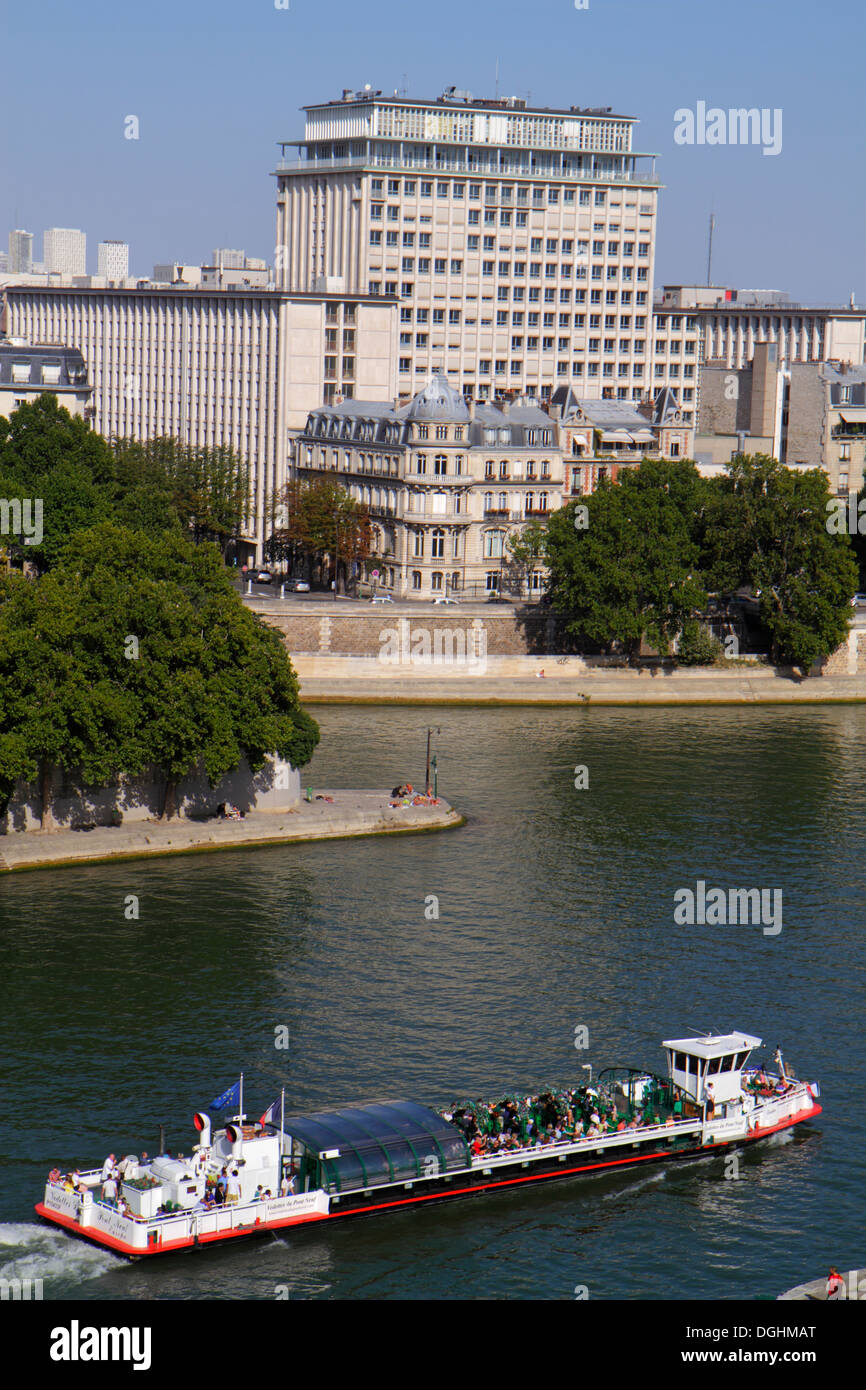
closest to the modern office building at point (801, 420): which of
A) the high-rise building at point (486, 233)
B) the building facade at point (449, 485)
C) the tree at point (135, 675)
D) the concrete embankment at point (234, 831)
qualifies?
the high-rise building at point (486, 233)

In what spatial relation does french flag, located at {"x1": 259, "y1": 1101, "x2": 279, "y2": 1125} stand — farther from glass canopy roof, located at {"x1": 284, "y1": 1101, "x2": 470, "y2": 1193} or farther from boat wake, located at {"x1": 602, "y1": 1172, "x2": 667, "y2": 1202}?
Answer: boat wake, located at {"x1": 602, "y1": 1172, "x2": 667, "y2": 1202}

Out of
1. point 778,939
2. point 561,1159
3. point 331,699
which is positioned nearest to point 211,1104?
point 561,1159

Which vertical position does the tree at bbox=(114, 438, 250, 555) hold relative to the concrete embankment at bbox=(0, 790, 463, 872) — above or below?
above

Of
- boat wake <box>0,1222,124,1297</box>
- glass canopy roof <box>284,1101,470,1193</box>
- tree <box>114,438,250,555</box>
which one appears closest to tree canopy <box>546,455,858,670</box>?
tree <box>114,438,250,555</box>

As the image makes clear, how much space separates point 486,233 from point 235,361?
2249cm

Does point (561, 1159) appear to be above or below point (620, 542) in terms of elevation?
below

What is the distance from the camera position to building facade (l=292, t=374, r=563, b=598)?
362 ft

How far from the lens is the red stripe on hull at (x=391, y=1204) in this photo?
39094 millimetres
